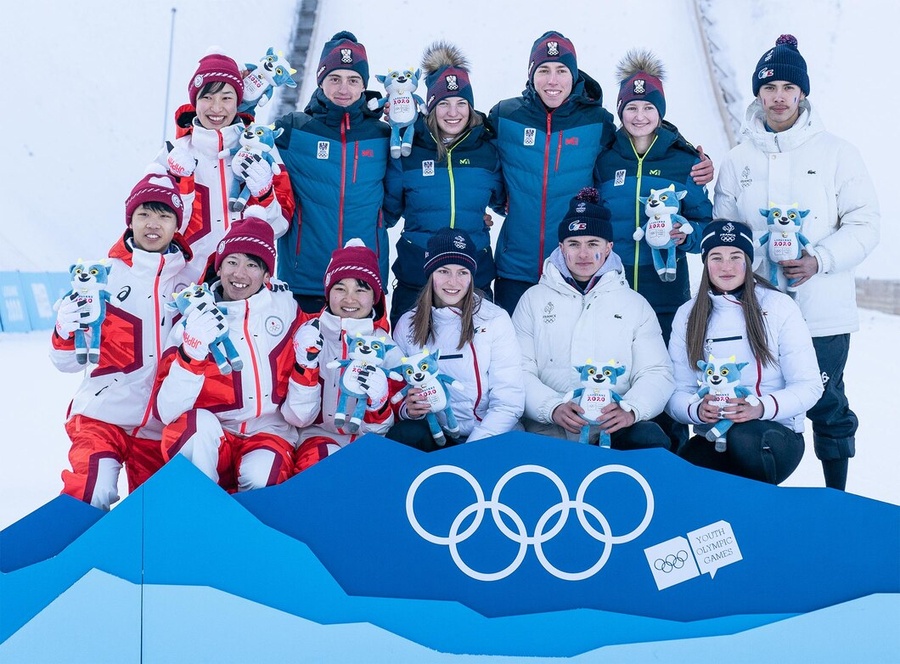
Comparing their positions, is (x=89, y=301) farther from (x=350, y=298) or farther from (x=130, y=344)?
(x=350, y=298)

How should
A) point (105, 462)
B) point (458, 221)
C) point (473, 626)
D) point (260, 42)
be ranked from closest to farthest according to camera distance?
point (473, 626) < point (105, 462) < point (458, 221) < point (260, 42)

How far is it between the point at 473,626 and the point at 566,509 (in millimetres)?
354

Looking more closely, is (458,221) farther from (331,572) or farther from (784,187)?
(331,572)

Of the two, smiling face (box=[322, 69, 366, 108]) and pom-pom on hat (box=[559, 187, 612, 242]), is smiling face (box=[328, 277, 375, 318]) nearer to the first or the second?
pom-pom on hat (box=[559, 187, 612, 242])

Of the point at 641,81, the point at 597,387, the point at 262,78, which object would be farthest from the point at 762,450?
the point at 262,78

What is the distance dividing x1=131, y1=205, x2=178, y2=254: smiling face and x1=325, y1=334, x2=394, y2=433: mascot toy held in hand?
2.39 feet

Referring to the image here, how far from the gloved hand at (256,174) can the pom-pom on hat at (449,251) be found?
65cm

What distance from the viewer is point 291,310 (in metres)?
2.71

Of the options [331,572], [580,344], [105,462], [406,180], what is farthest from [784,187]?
[105,462]

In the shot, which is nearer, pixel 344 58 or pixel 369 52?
pixel 344 58

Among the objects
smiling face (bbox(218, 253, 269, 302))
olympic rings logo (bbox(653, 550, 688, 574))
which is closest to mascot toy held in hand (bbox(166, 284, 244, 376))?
smiling face (bbox(218, 253, 269, 302))

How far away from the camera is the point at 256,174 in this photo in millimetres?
2982

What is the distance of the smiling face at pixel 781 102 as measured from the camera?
9.91 ft

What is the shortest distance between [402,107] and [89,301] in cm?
135
